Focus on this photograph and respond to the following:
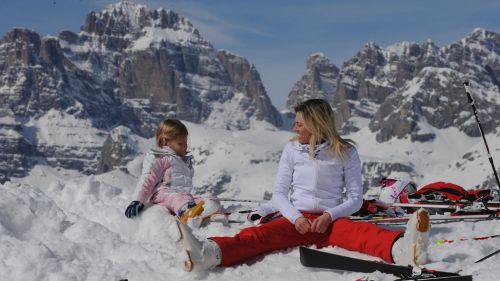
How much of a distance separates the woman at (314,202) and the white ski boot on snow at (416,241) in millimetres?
398

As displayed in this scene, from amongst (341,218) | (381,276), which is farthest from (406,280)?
(341,218)

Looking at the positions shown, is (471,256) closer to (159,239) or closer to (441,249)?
(441,249)

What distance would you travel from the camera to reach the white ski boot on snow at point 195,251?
689 centimetres

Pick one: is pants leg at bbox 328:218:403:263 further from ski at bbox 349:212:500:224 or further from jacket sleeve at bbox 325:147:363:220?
ski at bbox 349:212:500:224

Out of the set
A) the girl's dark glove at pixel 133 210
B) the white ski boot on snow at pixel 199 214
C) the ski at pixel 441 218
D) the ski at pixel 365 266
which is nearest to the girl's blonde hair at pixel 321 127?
the ski at pixel 441 218

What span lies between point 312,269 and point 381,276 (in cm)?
104

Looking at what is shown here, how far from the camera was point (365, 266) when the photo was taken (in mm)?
6742

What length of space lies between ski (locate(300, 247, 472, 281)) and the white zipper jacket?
122cm

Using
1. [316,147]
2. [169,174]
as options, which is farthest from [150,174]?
[316,147]

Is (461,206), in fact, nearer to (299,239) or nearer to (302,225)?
(299,239)

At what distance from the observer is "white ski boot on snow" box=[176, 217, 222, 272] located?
22.6 feet

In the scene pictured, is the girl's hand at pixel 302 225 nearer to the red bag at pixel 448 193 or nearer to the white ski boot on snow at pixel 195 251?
the white ski boot on snow at pixel 195 251

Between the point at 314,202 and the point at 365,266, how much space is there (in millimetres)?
1707

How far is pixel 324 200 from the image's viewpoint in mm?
8352
